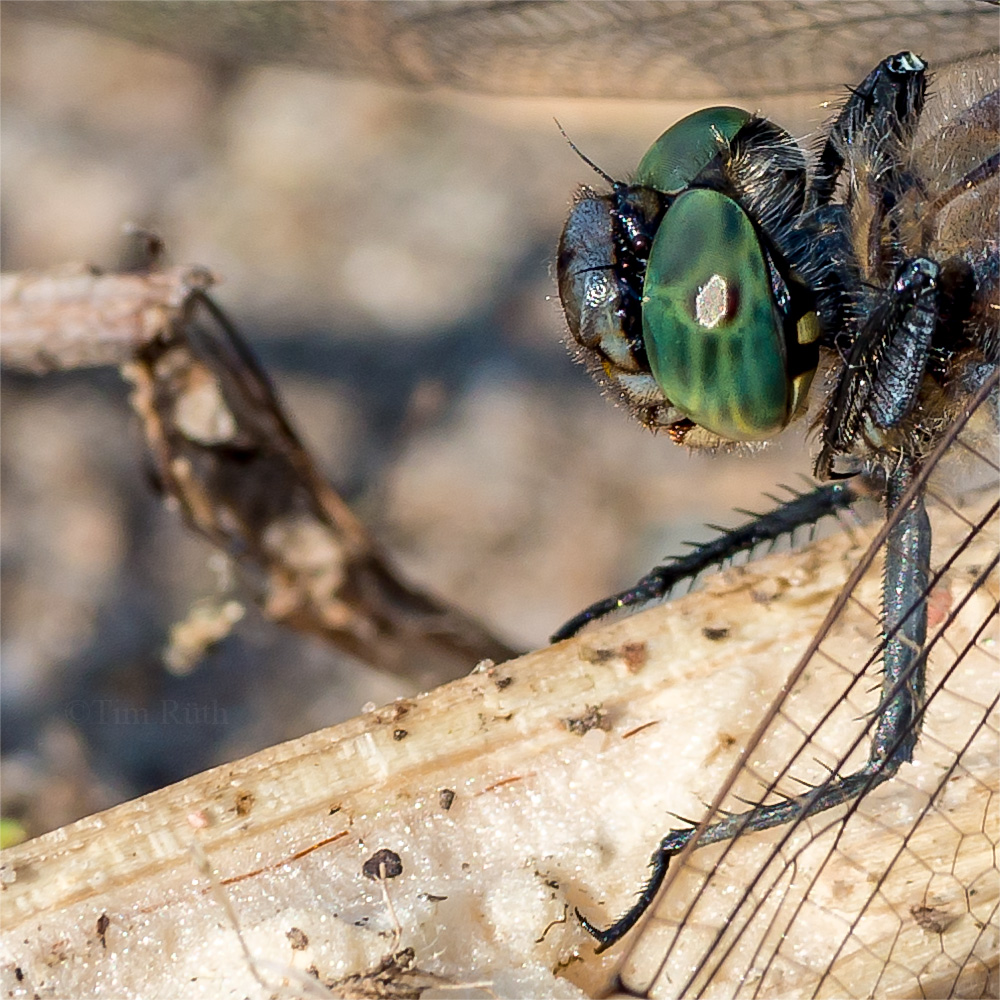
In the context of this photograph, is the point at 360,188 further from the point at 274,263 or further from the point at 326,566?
the point at 326,566

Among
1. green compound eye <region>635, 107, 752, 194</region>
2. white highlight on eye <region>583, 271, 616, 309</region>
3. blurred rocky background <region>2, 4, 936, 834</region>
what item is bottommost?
white highlight on eye <region>583, 271, 616, 309</region>

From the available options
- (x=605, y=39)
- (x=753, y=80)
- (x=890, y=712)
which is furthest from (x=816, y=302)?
(x=605, y=39)

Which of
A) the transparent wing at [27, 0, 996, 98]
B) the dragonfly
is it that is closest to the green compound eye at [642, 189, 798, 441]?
the dragonfly

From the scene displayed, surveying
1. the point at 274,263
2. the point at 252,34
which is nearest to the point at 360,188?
the point at 274,263

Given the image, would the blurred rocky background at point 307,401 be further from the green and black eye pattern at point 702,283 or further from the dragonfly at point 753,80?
the green and black eye pattern at point 702,283

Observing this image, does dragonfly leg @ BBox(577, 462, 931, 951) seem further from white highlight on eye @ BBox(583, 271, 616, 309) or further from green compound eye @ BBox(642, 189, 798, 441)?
white highlight on eye @ BBox(583, 271, 616, 309)

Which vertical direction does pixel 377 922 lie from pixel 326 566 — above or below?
below
